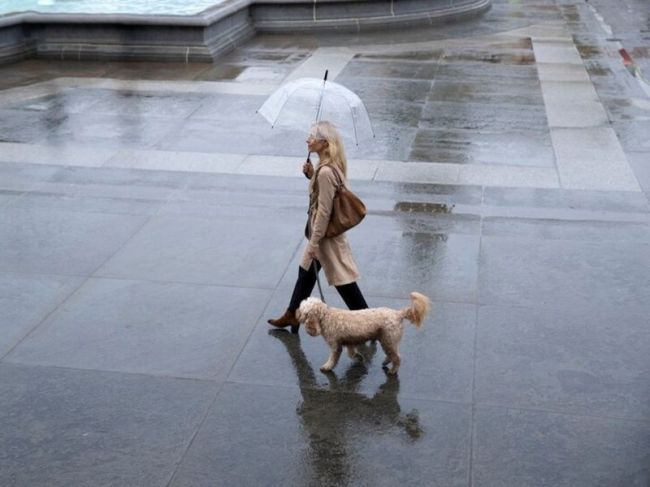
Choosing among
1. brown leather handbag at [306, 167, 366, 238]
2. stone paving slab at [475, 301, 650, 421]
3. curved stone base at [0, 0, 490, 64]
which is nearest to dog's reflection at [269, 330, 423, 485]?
stone paving slab at [475, 301, 650, 421]

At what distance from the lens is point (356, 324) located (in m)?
6.18

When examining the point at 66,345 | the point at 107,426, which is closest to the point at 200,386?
the point at 107,426

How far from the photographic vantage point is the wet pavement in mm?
5539

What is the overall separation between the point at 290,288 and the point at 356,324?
5.76 feet

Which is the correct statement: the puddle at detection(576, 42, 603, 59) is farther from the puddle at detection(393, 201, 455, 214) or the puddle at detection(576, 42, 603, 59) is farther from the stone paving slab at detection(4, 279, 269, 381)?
the stone paving slab at detection(4, 279, 269, 381)

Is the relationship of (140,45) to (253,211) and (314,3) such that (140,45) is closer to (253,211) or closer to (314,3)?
(314,3)

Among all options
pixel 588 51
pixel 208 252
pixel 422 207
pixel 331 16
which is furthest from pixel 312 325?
pixel 331 16

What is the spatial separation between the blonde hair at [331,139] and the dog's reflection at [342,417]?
61.4 inches

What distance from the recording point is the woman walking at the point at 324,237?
640 centimetres

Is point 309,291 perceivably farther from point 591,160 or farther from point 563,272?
point 591,160

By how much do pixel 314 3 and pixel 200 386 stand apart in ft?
52.6

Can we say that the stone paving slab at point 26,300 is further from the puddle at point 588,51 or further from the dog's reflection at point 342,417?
the puddle at point 588,51

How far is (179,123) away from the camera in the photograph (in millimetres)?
13188

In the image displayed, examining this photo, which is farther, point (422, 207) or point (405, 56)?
point (405, 56)
